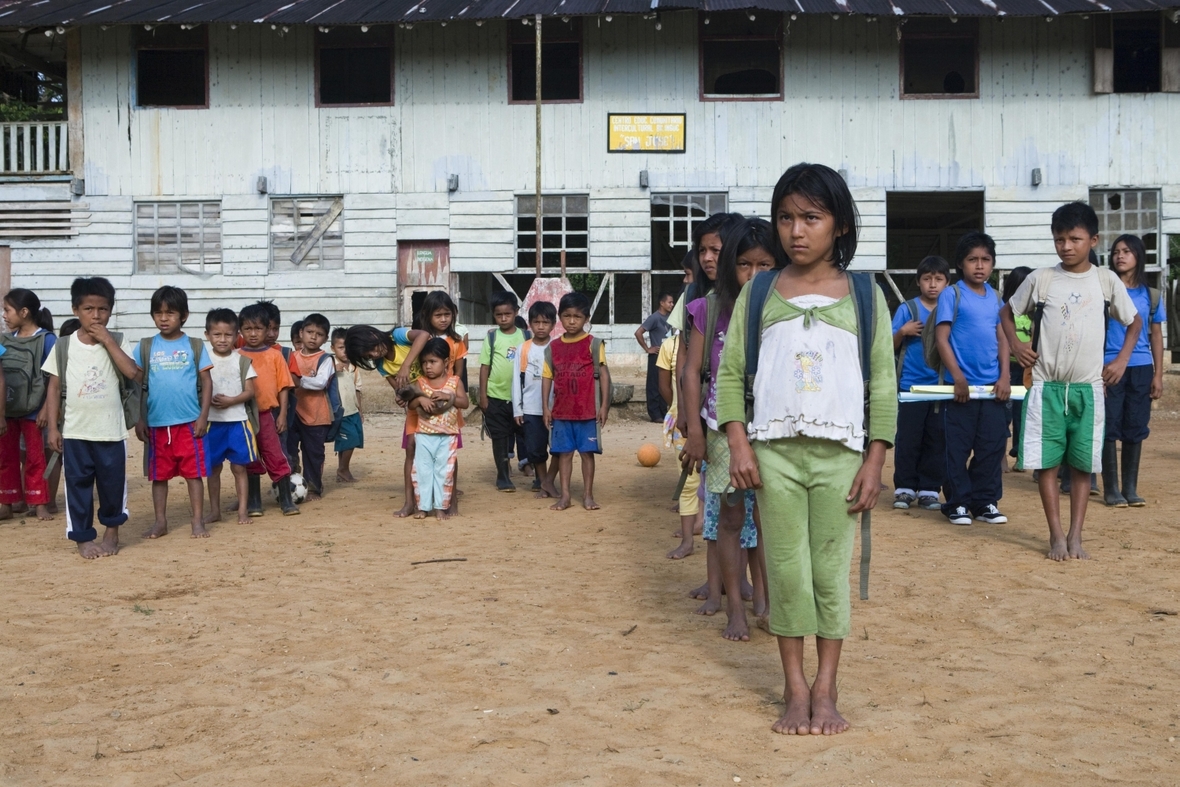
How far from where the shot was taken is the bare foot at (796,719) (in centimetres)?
358

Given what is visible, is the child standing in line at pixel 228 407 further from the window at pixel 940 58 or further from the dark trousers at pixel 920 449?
the window at pixel 940 58

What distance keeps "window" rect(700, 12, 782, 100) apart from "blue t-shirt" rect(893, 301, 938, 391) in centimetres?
1058

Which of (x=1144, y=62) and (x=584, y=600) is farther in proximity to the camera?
(x=1144, y=62)

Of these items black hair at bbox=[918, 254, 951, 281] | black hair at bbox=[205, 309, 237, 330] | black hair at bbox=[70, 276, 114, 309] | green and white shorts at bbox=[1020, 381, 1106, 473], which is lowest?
green and white shorts at bbox=[1020, 381, 1106, 473]

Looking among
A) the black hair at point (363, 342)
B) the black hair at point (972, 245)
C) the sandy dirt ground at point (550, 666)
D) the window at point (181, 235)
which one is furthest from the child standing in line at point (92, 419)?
the window at point (181, 235)

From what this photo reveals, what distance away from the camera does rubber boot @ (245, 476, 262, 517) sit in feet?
26.8

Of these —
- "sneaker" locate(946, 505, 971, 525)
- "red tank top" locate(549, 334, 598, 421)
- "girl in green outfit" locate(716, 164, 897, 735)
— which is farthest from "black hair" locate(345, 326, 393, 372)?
"girl in green outfit" locate(716, 164, 897, 735)

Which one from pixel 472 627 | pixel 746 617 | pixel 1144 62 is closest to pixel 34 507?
pixel 472 627

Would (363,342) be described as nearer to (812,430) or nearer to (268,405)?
(268,405)

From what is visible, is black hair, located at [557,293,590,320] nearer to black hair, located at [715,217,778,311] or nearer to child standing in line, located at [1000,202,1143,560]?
child standing in line, located at [1000,202,1143,560]

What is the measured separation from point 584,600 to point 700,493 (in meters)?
0.93

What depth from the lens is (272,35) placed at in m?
18.3

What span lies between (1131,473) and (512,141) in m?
12.2

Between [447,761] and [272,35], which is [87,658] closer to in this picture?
[447,761]
